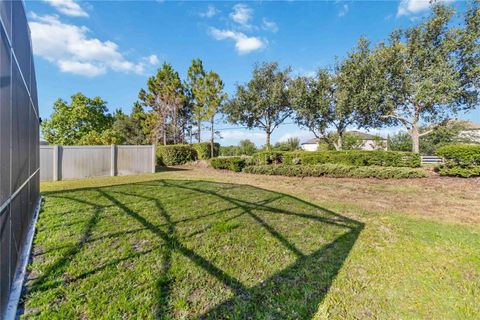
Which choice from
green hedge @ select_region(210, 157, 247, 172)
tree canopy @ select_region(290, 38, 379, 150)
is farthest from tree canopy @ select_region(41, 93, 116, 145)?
tree canopy @ select_region(290, 38, 379, 150)

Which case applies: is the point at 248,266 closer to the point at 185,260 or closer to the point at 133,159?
the point at 185,260

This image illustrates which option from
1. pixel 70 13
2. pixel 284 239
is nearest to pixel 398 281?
pixel 284 239

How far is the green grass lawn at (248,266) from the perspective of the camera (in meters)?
1.68

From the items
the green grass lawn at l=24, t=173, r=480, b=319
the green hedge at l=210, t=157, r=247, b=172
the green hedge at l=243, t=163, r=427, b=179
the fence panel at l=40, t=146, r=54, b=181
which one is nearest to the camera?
the green grass lawn at l=24, t=173, r=480, b=319

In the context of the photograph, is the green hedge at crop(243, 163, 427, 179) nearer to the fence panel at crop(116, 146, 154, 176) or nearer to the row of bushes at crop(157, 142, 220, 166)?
the fence panel at crop(116, 146, 154, 176)

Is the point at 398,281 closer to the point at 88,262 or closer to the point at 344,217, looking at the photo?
the point at 344,217

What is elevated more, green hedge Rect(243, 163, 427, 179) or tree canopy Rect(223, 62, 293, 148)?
tree canopy Rect(223, 62, 293, 148)

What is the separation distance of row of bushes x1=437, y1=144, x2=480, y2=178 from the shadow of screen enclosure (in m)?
6.90

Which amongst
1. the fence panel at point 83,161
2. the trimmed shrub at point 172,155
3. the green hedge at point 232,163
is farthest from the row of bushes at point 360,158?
the fence panel at point 83,161

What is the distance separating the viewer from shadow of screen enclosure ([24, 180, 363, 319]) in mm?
1693

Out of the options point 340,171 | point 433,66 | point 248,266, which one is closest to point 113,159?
point 248,266

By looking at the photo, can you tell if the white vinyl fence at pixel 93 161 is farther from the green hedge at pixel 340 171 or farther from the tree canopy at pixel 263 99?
the tree canopy at pixel 263 99

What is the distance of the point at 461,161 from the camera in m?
7.85

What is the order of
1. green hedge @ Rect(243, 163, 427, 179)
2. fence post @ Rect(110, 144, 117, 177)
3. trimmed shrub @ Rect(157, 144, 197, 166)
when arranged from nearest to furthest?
green hedge @ Rect(243, 163, 427, 179)
fence post @ Rect(110, 144, 117, 177)
trimmed shrub @ Rect(157, 144, 197, 166)
